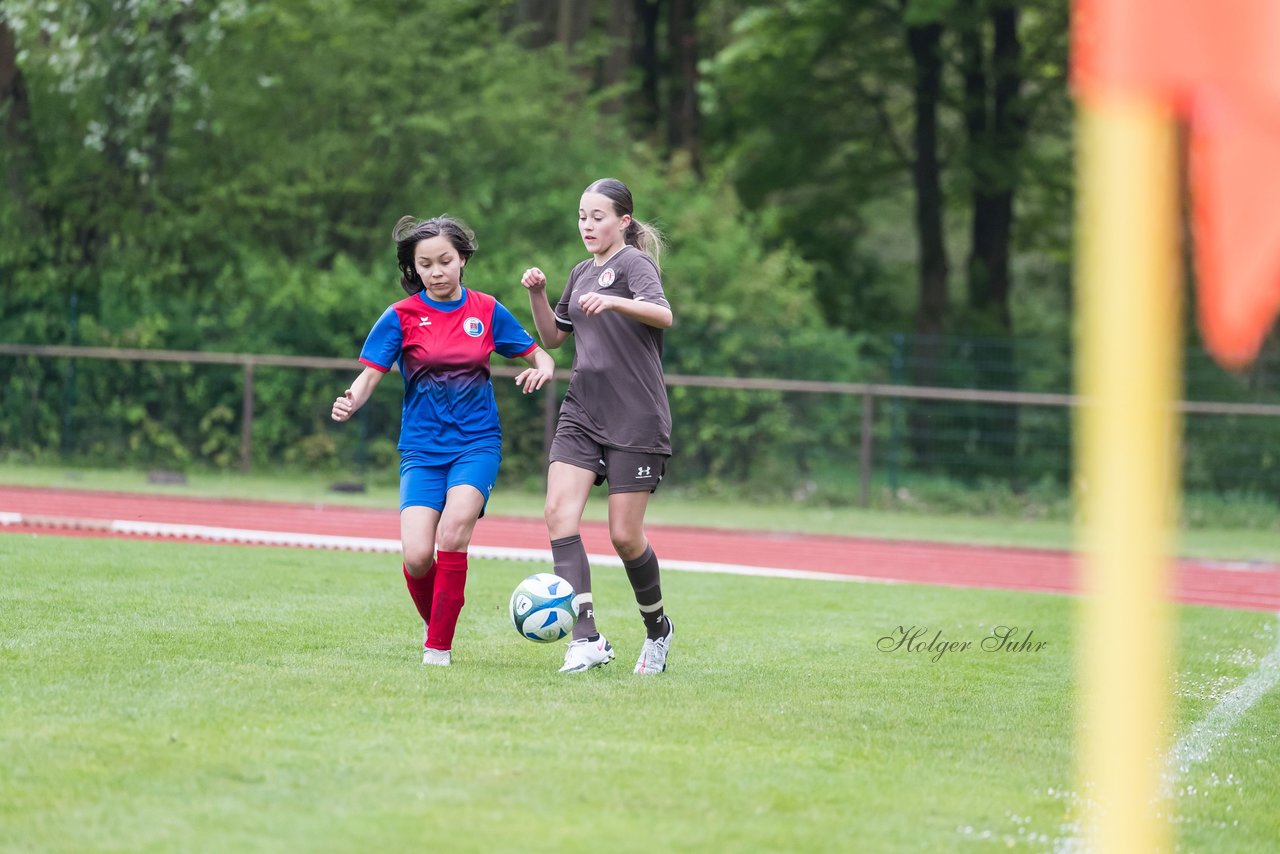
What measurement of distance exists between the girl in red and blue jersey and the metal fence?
12.7 meters

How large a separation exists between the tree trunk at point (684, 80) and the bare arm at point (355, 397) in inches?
895

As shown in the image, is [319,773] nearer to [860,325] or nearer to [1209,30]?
[1209,30]

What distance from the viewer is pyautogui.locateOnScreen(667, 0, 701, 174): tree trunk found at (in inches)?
1172

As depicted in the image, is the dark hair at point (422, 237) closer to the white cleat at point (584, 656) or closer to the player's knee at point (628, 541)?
the player's knee at point (628, 541)

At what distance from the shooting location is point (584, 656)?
6.95 m

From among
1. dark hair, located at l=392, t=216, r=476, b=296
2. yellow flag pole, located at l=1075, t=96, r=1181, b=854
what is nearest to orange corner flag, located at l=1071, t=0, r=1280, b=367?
yellow flag pole, located at l=1075, t=96, r=1181, b=854

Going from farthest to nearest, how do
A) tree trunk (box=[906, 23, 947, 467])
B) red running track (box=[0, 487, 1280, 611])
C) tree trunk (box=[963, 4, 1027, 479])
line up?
tree trunk (box=[906, 23, 947, 467])
tree trunk (box=[963, 4, 1027, 479])
red running track (box=[0, 487, 1280, 611])

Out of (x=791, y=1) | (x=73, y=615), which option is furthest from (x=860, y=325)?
(x=73, y=615)

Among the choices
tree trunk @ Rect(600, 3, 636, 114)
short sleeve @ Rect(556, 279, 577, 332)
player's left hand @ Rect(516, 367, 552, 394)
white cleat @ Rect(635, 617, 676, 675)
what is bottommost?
white cleat @ Rect(635, 617, 676, 675)

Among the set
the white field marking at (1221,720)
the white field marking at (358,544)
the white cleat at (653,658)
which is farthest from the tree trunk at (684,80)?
the white cleat at (653,658)

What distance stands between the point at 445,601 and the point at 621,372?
1.18m

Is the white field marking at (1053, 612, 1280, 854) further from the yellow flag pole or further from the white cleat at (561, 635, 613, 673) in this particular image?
the white cleat at (561, 635, 613, 673)

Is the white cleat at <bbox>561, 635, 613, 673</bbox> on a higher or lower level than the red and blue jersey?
lower
